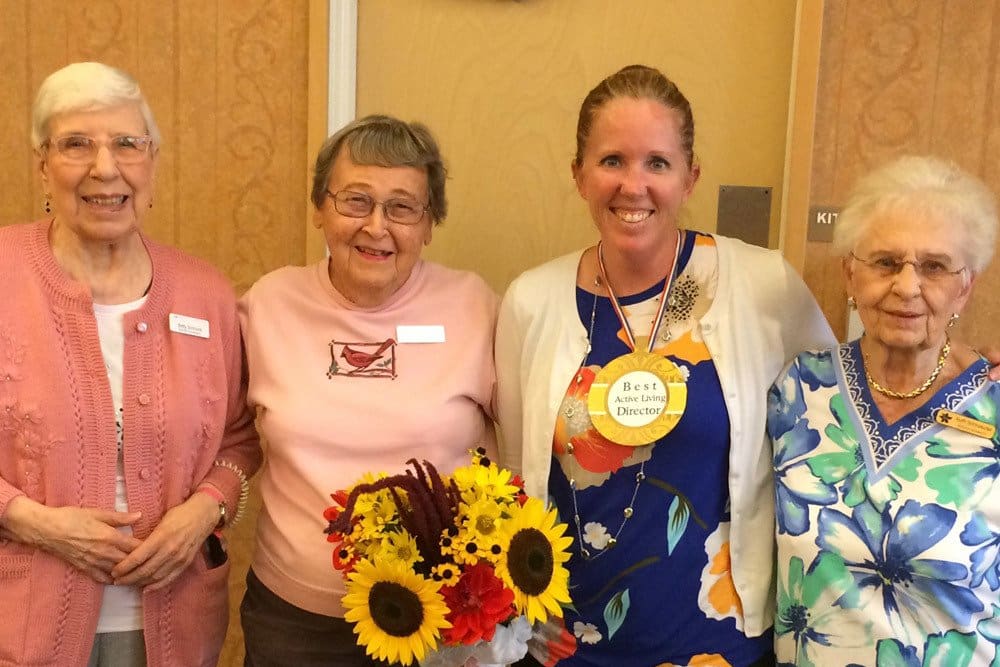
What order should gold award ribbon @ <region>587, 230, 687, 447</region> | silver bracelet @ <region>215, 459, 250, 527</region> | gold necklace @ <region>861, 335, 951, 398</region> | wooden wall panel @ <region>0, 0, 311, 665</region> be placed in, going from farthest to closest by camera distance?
1. wooden wall panel @ <region>0, 0, 311, 665</region>
2. silver bracelet @ <region>215, 459, 250, 527</region>
3. gold award ribbon @ <region>587, 230, 687, 447</region>
4. gold necklace @ <region>861, 335, 951, 398</region>

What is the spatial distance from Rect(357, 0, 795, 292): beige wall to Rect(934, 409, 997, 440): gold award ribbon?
0.90m

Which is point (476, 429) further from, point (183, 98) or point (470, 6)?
point (183, 98)

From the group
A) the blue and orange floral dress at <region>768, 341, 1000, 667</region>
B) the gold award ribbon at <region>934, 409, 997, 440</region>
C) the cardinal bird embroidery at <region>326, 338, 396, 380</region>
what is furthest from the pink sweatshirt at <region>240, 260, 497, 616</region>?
the gold award ribbon at <region>934, 409, 997, 440</region>

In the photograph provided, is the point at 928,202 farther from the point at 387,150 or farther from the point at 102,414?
the point at 102,414

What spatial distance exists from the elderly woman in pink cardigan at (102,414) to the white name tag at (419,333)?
1.33ft

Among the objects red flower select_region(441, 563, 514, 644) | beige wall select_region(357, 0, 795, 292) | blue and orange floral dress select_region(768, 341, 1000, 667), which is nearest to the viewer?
red flower select_region(441, 563, 514, 644)

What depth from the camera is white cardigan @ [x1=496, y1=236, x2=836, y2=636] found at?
67.1 inches

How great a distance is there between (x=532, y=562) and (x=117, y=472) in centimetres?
92

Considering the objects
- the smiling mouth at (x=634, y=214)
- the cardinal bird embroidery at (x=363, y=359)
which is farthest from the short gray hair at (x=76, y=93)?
the smiling mouth at (x=634, y=214)

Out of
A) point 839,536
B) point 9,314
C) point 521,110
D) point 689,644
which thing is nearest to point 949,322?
point 839,536

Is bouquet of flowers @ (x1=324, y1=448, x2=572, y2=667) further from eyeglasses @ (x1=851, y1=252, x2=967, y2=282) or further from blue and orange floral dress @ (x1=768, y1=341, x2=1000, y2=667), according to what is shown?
eyeglasses @ (x1=851, y1=252, x2=967, y2=282)

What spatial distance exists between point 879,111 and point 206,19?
1.86 metres

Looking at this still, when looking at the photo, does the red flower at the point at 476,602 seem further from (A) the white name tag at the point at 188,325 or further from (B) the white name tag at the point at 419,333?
(A) the white name tag at the point at 188,325

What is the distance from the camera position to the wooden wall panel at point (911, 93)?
84.2 inches
